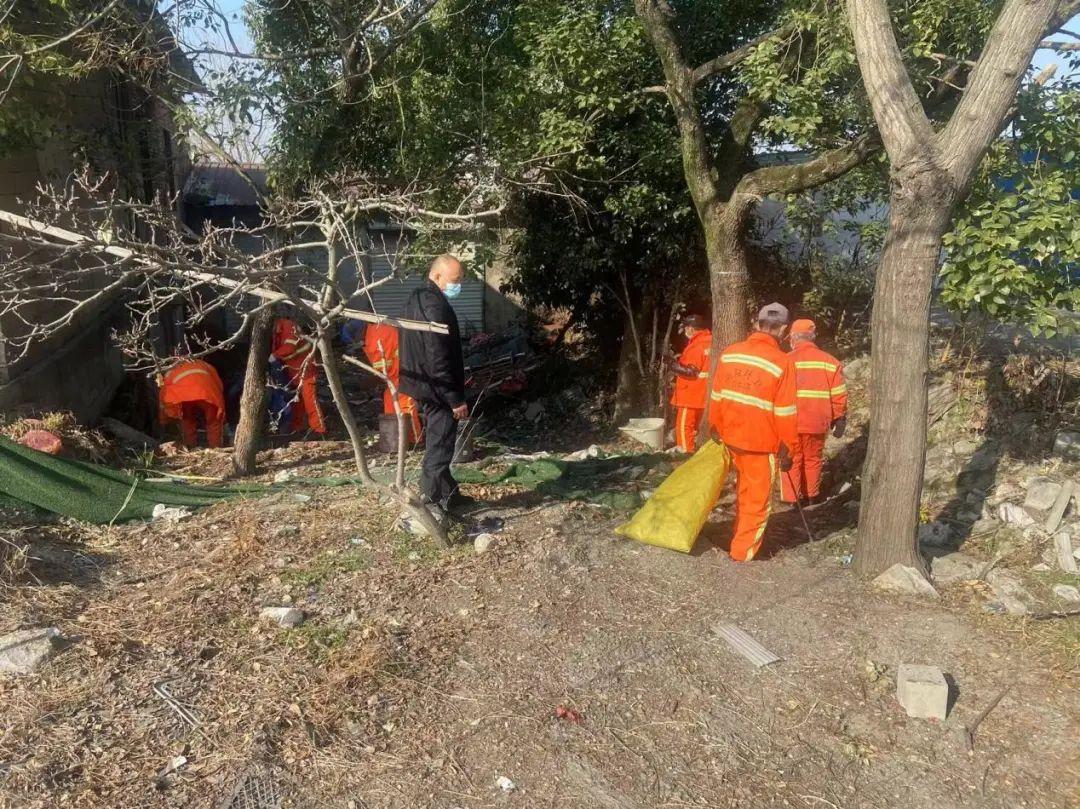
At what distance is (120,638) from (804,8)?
6.02 m

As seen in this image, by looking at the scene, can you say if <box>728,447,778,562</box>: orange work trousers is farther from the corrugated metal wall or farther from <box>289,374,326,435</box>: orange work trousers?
the corrugated metal wall

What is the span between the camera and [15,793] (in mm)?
2979

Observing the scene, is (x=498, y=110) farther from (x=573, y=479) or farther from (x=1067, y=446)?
(x=1067, y=446)

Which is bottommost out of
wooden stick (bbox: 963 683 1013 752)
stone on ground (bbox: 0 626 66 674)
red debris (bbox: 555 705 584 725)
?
wooden stick (bbox: 963 683 1013 752)

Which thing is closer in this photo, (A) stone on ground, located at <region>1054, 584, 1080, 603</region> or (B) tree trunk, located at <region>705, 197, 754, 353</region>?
(A) stone on ground, located at <region>1054, 584, 1080, 603</region>

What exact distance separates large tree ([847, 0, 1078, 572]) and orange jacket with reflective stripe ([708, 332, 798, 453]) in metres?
0.56

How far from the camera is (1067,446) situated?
20.1 ft

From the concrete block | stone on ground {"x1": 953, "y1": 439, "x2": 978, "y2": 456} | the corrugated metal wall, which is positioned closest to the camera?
the concrete block

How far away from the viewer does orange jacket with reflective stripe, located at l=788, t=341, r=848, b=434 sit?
6332 millimetres

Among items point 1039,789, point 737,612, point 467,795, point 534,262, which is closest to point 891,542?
point 737,612

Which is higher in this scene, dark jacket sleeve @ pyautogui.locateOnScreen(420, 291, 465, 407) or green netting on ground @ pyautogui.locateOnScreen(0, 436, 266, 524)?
Result: dark jacket sleeve @ pyautogui.locateOnScreen(420, 291, 465, 407)

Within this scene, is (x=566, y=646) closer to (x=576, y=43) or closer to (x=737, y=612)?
(x=737, y=612)

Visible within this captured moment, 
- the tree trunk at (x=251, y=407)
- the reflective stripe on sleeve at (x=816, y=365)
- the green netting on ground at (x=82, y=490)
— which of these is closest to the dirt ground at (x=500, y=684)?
the green netting on ground at (x=82, y=490)

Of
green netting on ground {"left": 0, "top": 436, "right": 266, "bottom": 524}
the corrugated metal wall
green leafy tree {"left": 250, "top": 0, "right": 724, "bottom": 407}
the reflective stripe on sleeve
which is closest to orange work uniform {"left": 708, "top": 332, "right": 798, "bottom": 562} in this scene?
the reflective stripe on sleeve
